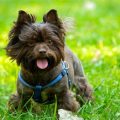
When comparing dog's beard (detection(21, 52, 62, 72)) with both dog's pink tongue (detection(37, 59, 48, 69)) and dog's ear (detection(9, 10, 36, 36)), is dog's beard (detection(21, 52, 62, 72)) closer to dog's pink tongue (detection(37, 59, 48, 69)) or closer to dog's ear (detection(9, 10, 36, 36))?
dog's pink tongue (detection(37, 59, 48, 69))

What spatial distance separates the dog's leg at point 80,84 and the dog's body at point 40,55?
55 cm

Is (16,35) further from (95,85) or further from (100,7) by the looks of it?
(100,7)

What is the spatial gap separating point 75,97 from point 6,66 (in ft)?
8.35

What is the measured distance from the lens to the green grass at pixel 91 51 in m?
6.96

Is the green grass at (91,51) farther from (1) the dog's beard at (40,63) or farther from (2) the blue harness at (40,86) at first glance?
(1) the dog's beard at (40,63)

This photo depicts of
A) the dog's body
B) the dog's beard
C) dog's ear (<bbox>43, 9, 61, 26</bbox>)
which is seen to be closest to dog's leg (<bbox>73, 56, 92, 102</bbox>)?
the dog's body

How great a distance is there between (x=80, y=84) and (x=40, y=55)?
1.61m

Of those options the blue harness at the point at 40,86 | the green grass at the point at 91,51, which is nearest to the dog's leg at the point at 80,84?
the green grass at the point at 91,51

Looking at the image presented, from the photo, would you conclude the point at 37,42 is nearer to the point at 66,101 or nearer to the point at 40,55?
the point at 40,55

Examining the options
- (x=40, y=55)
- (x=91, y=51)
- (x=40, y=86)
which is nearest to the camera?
(x=40, y=55)

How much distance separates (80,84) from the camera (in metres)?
7.85

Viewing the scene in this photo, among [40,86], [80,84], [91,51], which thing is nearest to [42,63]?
[40,86]

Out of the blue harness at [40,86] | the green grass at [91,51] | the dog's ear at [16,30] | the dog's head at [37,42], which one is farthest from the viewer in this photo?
the green grass at [91,51]

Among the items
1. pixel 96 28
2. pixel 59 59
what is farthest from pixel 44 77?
pixel 96 28
